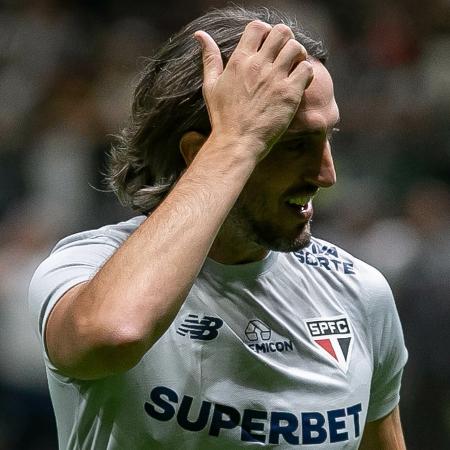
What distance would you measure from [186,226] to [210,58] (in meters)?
0.46

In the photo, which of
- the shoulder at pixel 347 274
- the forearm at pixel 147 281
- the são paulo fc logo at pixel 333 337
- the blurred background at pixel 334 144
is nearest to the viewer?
the forearm at pixel 147 281

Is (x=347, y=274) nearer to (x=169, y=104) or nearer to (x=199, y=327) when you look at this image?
(x=199, y=327)

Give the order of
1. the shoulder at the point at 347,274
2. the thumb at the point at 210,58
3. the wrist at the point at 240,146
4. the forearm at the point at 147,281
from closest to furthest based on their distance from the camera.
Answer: the forearm at the point at 147,281, the wrist at the point at 240,146, the thumb at the point at 210,58, the shoulder at the point at 347,274

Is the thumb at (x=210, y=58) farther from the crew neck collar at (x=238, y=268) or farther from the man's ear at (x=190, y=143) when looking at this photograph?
the crew neck collar at (x=238, y=268)

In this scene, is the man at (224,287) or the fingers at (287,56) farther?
the fingers at (287,56)

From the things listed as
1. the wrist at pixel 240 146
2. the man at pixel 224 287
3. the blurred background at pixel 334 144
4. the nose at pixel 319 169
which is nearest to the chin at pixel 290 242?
the man at pixel 224 287

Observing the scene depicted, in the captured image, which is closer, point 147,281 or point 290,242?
point 147,281

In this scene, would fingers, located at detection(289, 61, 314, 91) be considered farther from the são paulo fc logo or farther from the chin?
the são paulo fc logo

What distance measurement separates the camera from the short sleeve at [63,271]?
7.98 feet

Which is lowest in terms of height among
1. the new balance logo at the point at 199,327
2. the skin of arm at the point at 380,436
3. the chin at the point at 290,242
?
the skin of arm at the point at 380,436

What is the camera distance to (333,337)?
2805 millimetres

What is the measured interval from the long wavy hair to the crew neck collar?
24cm

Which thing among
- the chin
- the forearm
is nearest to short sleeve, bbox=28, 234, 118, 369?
the forearm

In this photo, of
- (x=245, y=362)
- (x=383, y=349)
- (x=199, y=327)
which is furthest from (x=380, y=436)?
(x=199, y=327)
